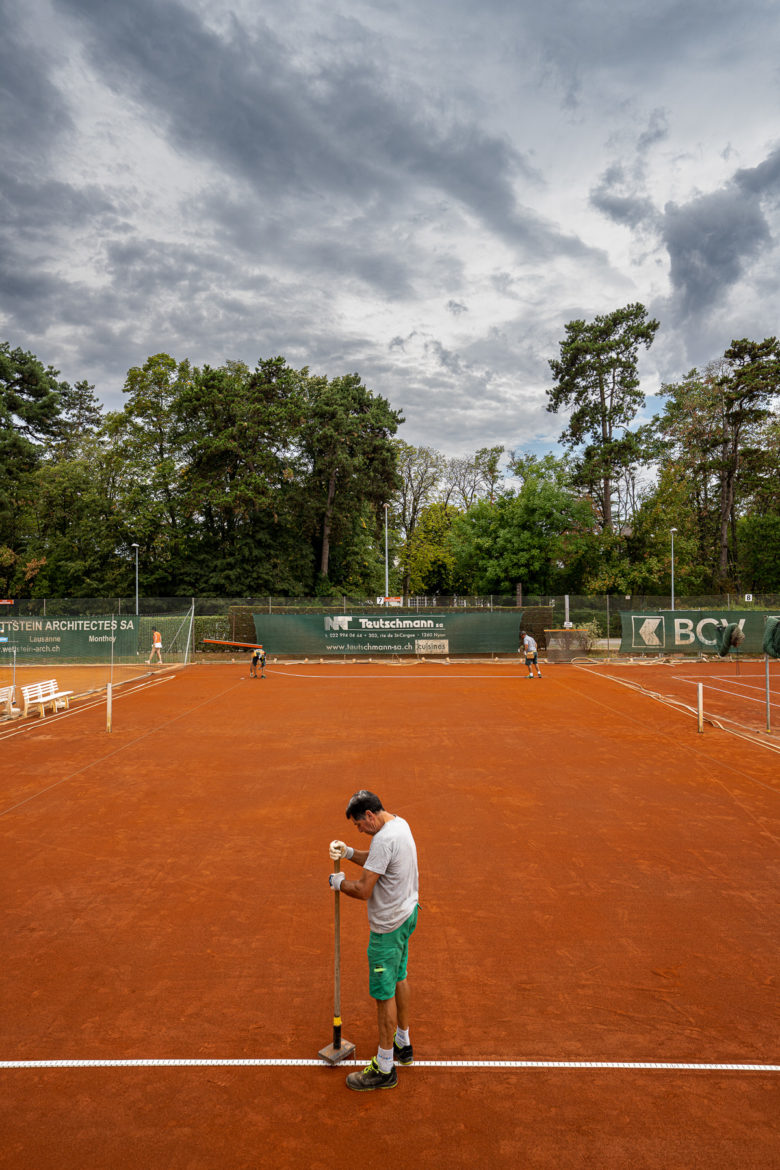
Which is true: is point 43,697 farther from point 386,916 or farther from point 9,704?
point 386,916

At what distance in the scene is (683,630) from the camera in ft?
102

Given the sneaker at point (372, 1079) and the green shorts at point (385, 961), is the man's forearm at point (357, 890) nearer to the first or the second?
the green shorts at point (385, 961)

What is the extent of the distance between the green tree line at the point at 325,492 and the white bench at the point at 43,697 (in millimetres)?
26959

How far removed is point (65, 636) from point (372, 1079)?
94.1 ft

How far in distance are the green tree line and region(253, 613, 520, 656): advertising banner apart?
15.4 meters

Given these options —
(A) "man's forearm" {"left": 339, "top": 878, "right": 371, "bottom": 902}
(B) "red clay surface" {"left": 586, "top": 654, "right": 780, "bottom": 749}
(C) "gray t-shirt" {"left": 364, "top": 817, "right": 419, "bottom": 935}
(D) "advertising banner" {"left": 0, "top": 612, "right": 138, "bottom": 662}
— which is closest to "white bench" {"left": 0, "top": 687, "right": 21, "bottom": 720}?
(D) "advertising banner" {"left": 0, "top": 612, "right": 138, "bottom": 662}

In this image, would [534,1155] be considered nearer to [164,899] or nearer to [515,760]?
[164,899]

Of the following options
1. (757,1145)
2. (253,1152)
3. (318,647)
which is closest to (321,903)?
(253,1152)

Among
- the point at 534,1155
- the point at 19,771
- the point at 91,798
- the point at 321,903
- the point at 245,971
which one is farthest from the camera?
the point at 19,771

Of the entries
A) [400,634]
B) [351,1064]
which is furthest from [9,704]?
[400,634]

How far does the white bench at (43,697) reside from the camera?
17984mm

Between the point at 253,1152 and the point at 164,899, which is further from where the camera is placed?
the point at 164,899

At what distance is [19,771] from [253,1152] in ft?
34.1

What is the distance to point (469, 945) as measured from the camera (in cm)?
619
